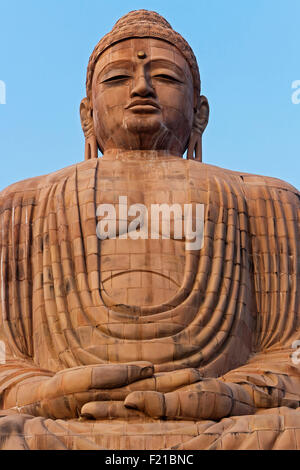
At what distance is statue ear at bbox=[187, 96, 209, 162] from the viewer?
19.3 metres

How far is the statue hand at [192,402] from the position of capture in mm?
14156

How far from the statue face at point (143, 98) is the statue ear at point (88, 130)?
1.31 feet

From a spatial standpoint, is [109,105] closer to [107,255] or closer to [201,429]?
[107,255]

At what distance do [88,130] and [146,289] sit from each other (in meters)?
4.32

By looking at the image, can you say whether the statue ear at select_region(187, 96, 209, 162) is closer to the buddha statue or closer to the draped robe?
the buddha statue

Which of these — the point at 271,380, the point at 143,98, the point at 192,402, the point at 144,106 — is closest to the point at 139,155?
the point at 144,106

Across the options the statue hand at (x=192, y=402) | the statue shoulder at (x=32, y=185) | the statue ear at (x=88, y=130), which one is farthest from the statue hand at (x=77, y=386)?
the statue ear at (x=88, y=130)

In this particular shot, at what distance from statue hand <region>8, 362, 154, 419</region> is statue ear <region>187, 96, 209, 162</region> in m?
5.45

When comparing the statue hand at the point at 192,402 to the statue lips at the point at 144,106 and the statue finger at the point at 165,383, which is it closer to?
the statue finger at the point at 165,383

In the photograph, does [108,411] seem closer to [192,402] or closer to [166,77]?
[192,402]

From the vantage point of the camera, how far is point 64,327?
16203 mm

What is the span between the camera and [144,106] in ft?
59.9

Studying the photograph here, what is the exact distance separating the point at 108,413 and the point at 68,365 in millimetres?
1768

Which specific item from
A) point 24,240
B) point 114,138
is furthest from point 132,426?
point 114,138
